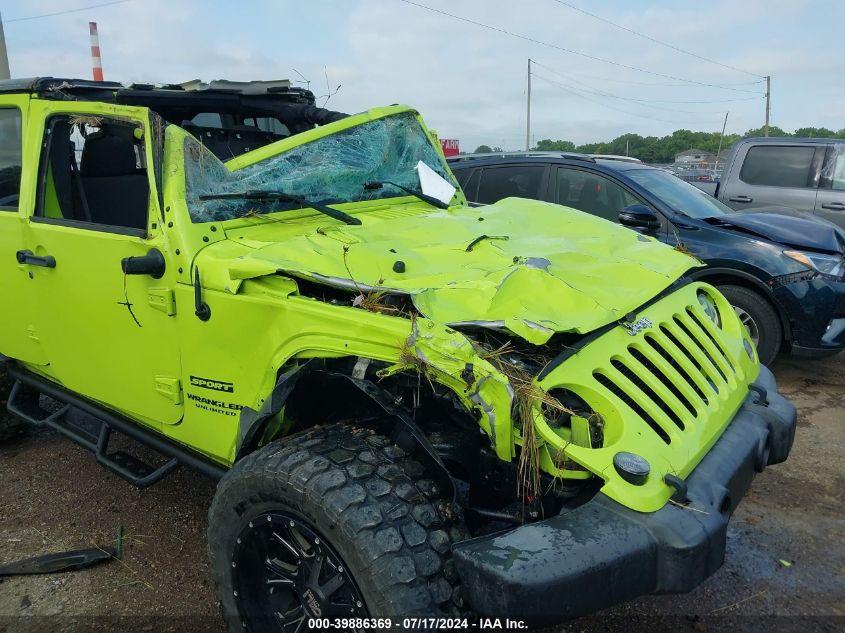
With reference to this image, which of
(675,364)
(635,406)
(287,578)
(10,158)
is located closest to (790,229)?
(675,364)

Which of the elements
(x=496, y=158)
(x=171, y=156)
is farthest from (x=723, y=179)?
(x=171, y=156)

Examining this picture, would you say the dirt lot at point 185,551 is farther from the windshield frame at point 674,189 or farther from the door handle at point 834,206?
the door handle at point 834,206

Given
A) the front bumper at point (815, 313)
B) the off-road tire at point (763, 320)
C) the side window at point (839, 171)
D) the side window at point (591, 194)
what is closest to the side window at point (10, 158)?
the side window at point (591, 194)

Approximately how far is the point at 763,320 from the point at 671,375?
326 cm

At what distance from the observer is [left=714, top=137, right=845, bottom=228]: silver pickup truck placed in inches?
299

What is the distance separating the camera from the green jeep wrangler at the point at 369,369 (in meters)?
1.76

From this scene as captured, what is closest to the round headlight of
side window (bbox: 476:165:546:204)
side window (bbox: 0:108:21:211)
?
side window (bbox: 476:165:546:204)

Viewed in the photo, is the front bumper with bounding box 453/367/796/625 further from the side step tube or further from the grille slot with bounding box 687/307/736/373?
the side step tube

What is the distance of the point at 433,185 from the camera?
12.2 feet

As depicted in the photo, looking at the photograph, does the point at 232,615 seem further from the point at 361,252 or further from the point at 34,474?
the point at 34,474

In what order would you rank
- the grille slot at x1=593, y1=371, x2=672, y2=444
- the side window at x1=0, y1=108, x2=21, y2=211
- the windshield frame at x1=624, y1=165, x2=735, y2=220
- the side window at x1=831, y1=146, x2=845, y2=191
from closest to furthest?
the grille slot at x1=593, y1=371, x2=672, y2=444 → the side window at x1=0, y1=108, x2=21, y2=211 → the windshield frame at x1=624, y1=165, x2=735, y2=220 → the side window at x1=831, y1=146, x2=845, y2=191

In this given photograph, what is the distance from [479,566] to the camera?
1.61 metres

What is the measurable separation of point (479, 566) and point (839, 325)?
450 centimetres

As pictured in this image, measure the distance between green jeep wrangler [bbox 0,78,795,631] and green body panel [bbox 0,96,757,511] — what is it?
0.01 metres
